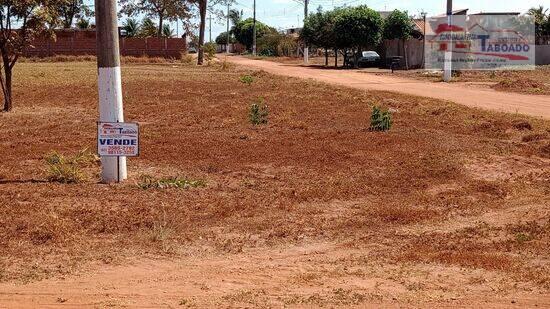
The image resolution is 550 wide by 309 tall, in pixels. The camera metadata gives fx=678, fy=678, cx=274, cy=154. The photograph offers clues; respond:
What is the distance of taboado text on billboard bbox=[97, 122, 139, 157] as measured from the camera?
26.1 feet

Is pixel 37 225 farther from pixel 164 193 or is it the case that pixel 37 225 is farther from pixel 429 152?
pixel 429 152

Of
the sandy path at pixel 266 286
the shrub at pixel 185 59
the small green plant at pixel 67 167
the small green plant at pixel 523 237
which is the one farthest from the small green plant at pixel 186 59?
the sandy path at pixel 266 286

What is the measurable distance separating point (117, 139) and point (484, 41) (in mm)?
40137

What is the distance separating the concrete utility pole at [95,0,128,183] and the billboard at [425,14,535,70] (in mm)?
34312

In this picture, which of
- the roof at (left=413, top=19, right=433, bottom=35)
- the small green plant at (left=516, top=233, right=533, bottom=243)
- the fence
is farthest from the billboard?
the small green plant at (left=516, top=233, right=533, bottom=243)

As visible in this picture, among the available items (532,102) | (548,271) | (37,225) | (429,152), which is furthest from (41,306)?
(532,102)

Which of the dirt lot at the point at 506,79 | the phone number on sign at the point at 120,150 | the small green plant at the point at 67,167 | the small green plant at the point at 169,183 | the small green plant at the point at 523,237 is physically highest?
the dirt lot at the point at 506,79

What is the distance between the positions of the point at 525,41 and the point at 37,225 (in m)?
45.1

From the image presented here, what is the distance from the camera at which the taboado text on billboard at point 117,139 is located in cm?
796

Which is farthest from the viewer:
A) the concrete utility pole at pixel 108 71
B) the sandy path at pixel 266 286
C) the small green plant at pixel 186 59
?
the small green plant at pixel 186 59

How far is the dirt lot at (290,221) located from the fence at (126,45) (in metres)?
44.5

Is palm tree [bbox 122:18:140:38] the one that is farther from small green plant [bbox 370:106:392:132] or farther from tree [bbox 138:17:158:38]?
small green plant [bbox 370:106:392:132]

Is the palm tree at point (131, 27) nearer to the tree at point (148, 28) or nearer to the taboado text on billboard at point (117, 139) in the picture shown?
the tree at point (148, 28)

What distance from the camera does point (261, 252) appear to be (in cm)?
569
